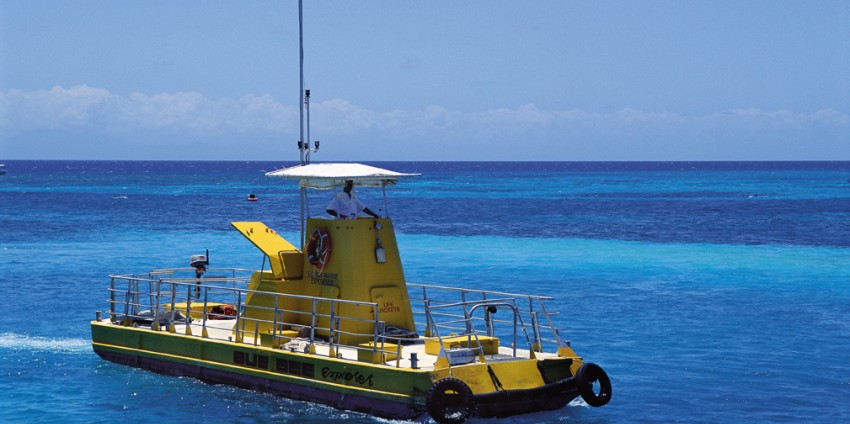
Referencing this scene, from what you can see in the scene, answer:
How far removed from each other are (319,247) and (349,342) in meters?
1.83

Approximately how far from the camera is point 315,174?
1917 centimetres

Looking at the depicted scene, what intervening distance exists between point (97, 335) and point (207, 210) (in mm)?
62878

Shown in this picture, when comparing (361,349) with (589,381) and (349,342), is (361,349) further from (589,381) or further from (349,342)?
(589,381)

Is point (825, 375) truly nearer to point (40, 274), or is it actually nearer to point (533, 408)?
point (533, 408)

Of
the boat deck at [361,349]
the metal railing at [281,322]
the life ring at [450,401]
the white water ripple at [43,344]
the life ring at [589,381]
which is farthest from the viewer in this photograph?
the white water ripple at [43,344]

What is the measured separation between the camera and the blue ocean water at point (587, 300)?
19062 millimetres

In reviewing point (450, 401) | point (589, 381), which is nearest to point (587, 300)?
point (589, 381)

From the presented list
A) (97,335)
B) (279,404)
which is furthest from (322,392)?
(97,335)

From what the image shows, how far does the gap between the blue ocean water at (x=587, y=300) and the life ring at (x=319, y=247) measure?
2.60m

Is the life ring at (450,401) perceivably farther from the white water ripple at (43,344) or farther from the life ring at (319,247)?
the white water ripple at (43,344)

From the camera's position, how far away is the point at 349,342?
62.2ft

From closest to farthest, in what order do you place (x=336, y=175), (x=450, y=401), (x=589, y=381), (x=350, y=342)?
(x=450, y=401) → (x=589, y=381) → (x=350, y=342) → (x=336, y=175)

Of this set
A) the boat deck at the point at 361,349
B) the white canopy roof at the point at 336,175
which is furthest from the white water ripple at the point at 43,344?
the white canopy roof at the point at 336,175

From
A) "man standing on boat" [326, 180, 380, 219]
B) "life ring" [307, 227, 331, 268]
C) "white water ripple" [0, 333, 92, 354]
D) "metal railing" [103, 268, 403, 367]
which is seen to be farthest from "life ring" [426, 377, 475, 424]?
"white water ripple" [0, 333, 92, 354]
